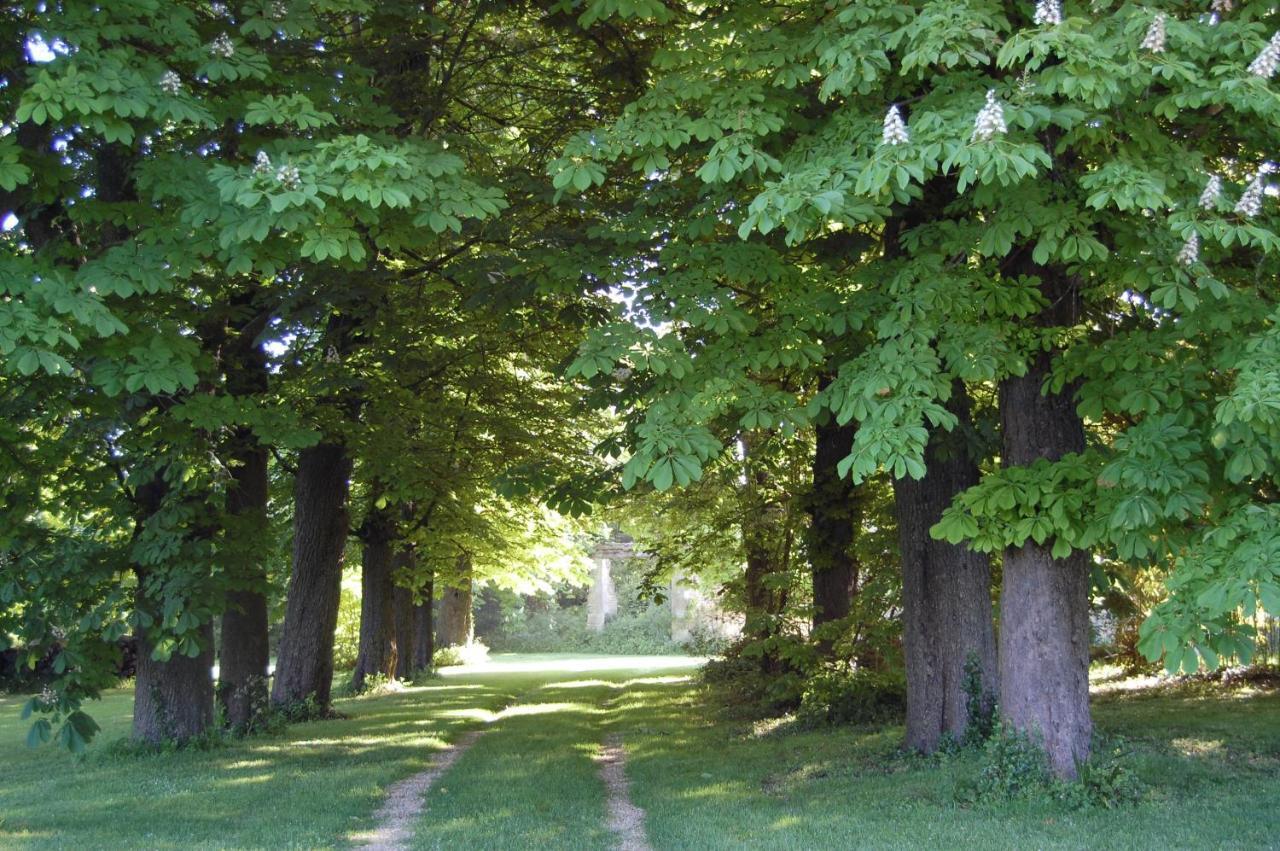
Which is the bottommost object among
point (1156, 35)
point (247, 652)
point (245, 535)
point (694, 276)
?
point (247, 652)

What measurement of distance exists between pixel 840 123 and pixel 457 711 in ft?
48.4

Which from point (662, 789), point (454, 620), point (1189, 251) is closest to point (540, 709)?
point (662, 789)

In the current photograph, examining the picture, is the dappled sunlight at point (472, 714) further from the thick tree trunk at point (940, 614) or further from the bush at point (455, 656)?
the bush at point (455, 656)

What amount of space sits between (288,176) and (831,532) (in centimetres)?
1184

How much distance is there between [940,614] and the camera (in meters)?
11.8

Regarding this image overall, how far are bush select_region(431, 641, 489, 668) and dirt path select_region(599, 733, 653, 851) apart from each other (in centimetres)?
1976

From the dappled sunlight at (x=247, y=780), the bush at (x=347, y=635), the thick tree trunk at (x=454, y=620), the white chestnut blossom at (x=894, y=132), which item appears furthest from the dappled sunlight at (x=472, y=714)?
the thick tree trunk at (x=454, y=620)

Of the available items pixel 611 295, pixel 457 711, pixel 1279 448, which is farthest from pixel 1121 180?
pixel 457 711

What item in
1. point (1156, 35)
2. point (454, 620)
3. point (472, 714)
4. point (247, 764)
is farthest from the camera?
point (454, 620)

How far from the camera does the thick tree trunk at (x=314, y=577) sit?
17.1m

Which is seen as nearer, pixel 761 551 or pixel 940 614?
pixel 940 614

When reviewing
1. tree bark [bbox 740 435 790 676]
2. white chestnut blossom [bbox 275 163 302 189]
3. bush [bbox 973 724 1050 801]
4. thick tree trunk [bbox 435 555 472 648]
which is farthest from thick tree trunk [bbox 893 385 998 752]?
thick tree trunk [bbox 435 555 472 648]

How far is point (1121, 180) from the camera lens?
615 centimetres

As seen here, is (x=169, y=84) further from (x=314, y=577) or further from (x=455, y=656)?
(x=455, y=656)
